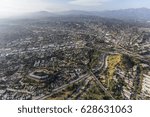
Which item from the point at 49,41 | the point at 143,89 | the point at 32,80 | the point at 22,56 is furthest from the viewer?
the point at 49,41

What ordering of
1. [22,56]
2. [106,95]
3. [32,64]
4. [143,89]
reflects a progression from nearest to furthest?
[106,95]
[143,89]
[32,64]
[22,56]

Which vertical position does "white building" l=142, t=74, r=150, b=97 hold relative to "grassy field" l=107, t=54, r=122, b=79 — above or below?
below

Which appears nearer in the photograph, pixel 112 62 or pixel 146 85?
pixel 146 85

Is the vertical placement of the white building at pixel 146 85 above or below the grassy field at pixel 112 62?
below

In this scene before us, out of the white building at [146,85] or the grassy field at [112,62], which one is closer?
the white building at [146,85]

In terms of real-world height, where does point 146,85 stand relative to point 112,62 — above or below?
below

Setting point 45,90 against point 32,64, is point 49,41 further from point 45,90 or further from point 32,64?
point 45,90

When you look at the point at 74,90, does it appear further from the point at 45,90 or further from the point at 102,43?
the point at 102,43

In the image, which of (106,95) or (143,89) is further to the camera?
(143,89)

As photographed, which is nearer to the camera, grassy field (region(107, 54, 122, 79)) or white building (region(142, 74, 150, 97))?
white building (region(142, 74, 150, 97))

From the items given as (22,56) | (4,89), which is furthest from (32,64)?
(4,89)
